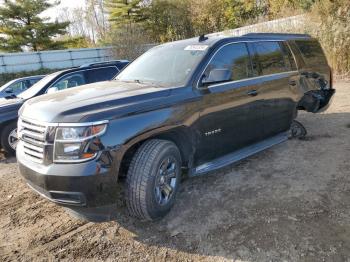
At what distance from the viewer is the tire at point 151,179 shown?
314cm

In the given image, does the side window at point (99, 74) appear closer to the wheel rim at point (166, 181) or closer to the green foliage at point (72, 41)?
the wheel rim at point (166, 181)

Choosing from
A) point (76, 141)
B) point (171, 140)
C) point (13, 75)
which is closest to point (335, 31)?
point (171, 140)

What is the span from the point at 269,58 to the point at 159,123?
2452mm

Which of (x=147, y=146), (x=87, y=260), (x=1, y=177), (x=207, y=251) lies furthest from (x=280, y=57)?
(x=1, y=177)

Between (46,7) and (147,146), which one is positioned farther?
(46,7)

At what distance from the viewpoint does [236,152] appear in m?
4.30

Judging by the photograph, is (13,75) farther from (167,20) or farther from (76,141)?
(76,141)

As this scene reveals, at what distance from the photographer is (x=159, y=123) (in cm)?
329

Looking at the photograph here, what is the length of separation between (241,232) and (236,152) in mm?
1337

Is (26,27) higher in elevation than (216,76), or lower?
higher

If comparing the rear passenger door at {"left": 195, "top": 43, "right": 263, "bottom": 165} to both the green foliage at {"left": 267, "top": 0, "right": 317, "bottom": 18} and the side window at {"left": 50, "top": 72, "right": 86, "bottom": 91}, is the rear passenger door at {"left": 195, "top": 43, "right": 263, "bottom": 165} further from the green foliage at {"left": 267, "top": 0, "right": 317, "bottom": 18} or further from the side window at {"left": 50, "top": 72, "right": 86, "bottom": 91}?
the green foliage at {"left": 267, "top": 0, "right": 317, "bottom": 18}

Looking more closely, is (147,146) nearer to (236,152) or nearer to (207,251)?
(207,251)

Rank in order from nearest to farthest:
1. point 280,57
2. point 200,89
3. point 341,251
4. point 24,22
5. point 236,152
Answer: point 341,251
point 200,89
point 236,152
point 280,57
point 24,22

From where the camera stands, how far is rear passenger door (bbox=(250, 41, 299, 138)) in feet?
15.3
